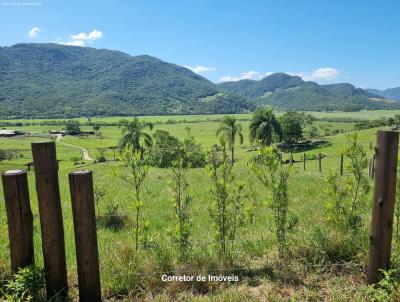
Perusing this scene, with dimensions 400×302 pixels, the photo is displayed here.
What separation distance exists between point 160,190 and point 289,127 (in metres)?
70.3

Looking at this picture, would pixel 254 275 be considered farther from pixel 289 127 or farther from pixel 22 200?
pixel 289 127

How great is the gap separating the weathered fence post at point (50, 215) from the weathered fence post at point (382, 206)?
3589mm

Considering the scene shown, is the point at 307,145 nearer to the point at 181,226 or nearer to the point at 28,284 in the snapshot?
the point at 181,226

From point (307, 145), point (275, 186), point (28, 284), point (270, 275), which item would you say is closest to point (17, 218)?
point (28, 284)

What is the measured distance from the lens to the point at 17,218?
411 cm

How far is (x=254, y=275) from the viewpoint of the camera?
4.53 metres

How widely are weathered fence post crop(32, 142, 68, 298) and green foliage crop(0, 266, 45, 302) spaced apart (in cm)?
8

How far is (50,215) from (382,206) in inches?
149

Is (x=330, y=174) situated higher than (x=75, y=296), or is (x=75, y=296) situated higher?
(x=330, y=174)

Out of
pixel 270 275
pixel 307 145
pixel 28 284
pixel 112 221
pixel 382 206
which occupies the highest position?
pixel 382 206

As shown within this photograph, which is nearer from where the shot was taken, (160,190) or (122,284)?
(122,284)

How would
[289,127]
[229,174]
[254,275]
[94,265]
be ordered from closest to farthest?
1. [94,265]
2. [254,275]
3. [229,174]
4. [289,127]

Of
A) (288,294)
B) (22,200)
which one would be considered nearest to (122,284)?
(22,200)

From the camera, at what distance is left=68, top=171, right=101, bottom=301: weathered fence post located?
13.0 ft
